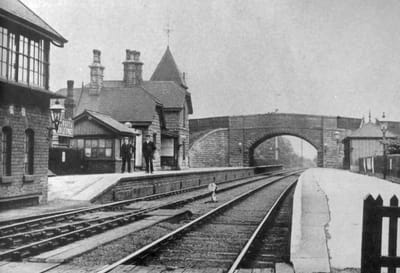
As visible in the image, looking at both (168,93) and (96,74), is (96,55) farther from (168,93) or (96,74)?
(168,93)

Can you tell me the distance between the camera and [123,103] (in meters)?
36.5

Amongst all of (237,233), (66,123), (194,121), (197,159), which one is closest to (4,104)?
(237,233)

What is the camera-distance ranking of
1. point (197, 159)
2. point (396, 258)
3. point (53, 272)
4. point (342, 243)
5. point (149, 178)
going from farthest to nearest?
point (197, 159) → point (149, 178) → point (342, 243) → point (53, 272) → point (396, 258)

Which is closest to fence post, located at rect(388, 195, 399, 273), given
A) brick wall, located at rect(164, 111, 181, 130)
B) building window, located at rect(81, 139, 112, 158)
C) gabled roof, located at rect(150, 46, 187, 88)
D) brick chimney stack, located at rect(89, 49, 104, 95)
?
building window, located at rect(81, 139, 112, 158)

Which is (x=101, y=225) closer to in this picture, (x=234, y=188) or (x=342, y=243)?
(x=342, y=243)

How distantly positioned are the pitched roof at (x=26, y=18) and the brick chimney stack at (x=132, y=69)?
26.9 meters

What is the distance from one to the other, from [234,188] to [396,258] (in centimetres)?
2062

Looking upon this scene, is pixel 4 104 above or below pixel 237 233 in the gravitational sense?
above

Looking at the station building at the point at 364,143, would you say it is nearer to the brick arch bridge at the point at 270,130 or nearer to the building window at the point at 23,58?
the brick arch bridge at the point at 270,130

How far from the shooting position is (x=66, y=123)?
2562 cm

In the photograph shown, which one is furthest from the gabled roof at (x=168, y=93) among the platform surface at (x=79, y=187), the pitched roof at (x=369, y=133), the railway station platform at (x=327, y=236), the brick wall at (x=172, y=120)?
the railway station platform at (x=327, y=236)

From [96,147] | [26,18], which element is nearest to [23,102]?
[26,18]

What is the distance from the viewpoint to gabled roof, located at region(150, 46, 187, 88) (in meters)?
53.7

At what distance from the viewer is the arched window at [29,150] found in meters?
13.9
